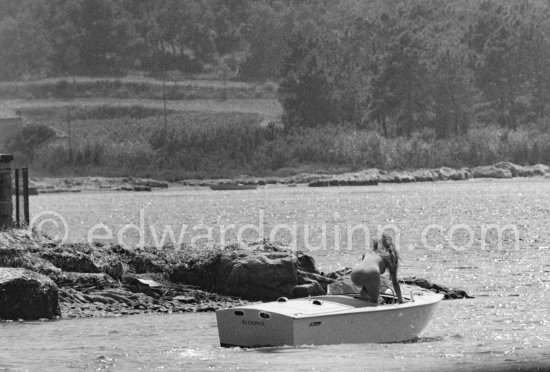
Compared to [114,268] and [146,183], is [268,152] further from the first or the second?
[114,268]

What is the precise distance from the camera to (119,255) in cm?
3822

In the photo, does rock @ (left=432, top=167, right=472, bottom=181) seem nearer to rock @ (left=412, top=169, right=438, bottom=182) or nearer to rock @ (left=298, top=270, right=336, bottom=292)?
rock @ (left=412, top=169, right=438, bottom=182)

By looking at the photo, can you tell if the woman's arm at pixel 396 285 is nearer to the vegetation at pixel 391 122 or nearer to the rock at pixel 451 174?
the rock at pixel 451 174

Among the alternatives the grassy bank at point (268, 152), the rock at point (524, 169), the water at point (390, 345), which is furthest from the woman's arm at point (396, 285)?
the grassy bank at point (268, 152)

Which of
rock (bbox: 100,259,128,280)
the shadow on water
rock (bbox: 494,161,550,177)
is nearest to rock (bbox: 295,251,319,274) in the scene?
rock (bbox: 100,259,128,280)

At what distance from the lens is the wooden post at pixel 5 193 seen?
3872cm

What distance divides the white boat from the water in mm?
227

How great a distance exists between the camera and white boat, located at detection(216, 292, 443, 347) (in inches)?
1038

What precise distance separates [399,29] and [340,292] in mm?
163019

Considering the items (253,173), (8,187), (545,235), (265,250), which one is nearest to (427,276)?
(265,250)

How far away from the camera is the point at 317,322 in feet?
87.4

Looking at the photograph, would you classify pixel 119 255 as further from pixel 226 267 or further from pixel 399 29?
pixel 399 29

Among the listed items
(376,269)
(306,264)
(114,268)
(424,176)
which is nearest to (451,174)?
(424,176)

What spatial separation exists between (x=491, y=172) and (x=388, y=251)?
130551 mm
